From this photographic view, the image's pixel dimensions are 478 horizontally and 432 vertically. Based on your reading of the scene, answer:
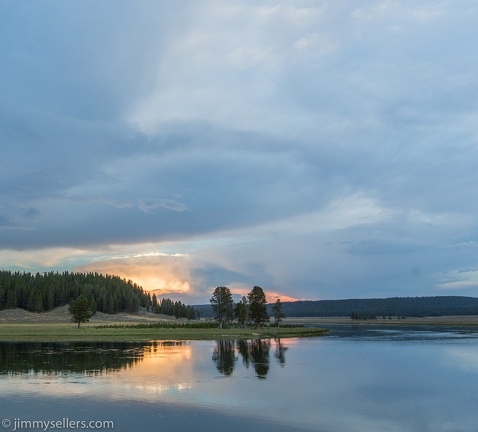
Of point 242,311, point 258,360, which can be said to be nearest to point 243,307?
point 242,311

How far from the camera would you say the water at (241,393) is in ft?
90.1

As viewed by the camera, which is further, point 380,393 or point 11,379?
point 11,379

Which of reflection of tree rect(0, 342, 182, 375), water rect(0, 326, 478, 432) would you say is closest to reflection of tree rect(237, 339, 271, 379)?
water rect(0, 326, 478, 432)

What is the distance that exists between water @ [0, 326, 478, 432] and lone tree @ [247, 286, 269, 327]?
77645 millimetres

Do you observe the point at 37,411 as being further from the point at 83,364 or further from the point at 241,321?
the point at 241,321

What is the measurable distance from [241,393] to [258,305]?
338 feet

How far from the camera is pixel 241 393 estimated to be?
35.6m

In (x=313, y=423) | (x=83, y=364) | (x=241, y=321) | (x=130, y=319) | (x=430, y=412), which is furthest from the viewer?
(x=130, y=319)

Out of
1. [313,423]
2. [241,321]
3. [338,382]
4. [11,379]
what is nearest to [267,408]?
[313,423]

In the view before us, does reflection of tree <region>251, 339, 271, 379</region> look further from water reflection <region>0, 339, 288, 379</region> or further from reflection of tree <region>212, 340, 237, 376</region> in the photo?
reflection of tree <region>212, 340, 237, 376</region>

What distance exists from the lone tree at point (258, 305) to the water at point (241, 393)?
7765cm

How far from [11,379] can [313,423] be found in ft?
85.3

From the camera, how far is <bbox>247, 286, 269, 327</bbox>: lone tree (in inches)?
5438

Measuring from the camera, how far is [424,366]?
54.2 metres
